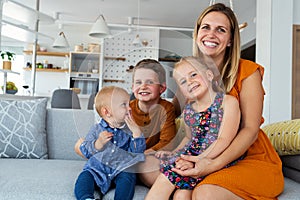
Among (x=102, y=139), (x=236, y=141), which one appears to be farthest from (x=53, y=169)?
(x=236, y=141)

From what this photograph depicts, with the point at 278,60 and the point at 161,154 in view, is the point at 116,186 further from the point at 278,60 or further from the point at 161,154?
the point at 278,60

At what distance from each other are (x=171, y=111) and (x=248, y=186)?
370 mm

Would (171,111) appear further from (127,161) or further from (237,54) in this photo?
(237,54)

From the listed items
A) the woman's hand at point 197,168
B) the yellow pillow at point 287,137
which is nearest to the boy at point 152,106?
the woman's hand at point 197,168

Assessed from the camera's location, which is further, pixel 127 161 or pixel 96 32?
pixel 96 32

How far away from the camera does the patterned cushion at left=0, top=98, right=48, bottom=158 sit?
6.34 feet

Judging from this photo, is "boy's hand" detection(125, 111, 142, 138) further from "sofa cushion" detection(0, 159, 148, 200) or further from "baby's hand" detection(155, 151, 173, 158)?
"sofa cushion" detection(0, 159, 148, 200)

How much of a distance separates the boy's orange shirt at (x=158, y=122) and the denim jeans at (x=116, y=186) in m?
A: 0.15

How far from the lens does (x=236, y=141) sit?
1.26 m

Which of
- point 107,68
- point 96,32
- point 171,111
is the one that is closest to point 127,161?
point 171,111

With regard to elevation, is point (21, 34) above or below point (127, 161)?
above

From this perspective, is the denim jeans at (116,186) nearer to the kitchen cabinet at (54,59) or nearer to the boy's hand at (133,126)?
the boy's hand at (133,126)

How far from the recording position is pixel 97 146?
1331 millimetres

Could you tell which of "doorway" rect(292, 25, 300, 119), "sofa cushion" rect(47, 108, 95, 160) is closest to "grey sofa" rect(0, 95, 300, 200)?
"sofa cushion" rect(47, 108, 95, 160)
